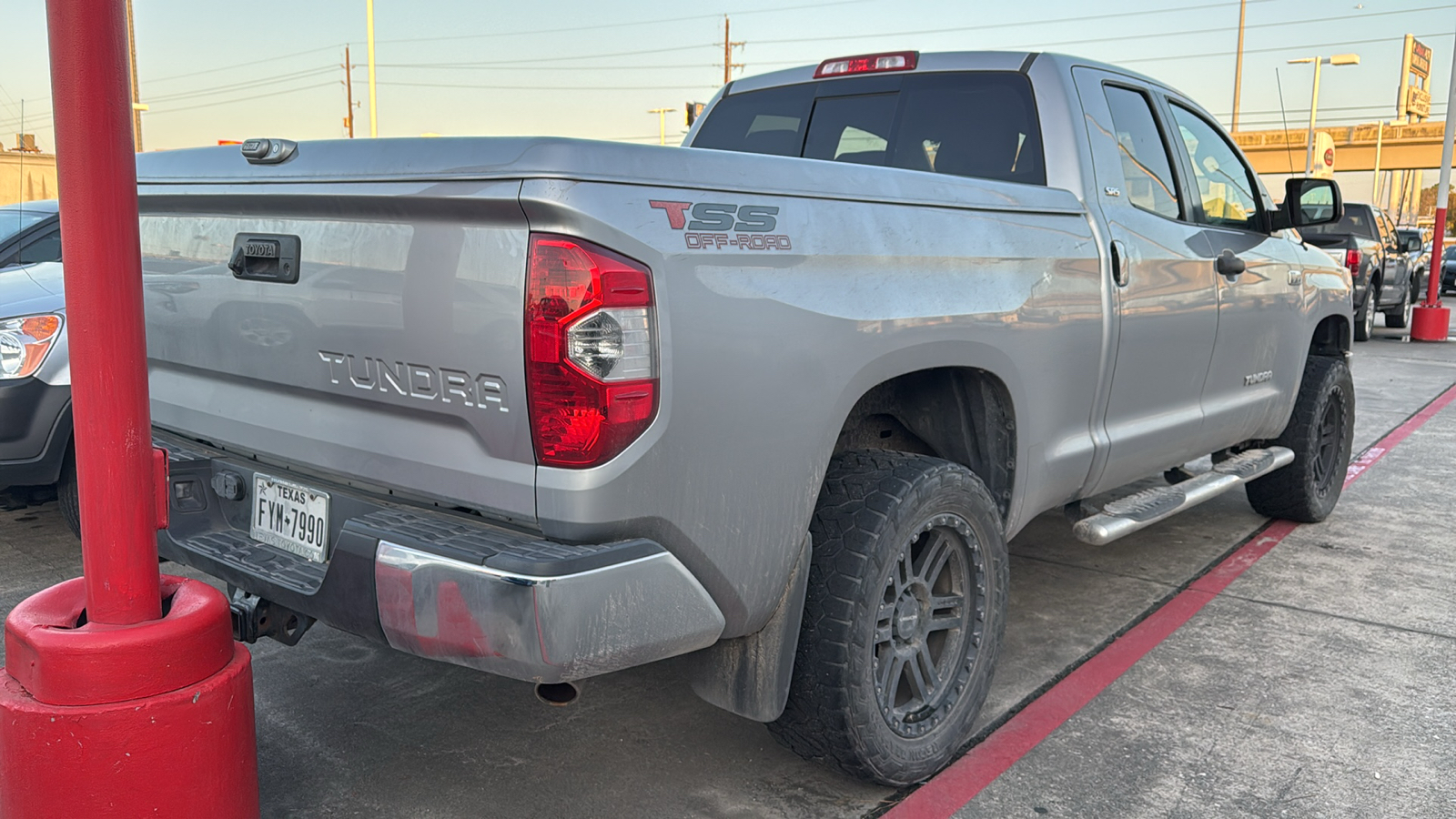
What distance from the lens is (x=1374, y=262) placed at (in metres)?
15.6

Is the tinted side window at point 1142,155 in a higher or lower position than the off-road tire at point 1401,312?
higher

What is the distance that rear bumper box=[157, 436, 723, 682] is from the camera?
6.66 ft

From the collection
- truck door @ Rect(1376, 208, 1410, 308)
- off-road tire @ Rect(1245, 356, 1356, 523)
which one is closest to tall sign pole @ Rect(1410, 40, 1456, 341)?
truck door @ Rect(1376, 208, 1410, 308)

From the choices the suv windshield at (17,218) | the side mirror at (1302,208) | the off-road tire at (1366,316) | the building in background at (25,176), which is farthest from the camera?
the off-road tire at (1366,316)

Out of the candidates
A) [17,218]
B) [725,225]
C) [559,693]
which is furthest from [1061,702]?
[17,218]

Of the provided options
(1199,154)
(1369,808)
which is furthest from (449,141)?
(1199,154)

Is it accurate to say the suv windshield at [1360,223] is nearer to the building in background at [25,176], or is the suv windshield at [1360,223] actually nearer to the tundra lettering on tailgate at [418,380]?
the building in background at [25,176]

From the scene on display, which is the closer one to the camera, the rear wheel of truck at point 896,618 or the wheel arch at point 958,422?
the rear wheel of truck at point 896,618

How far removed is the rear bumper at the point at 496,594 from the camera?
2.03m

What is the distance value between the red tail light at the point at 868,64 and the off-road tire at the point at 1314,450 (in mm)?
2599

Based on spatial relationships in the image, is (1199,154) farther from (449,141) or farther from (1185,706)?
(449,141)

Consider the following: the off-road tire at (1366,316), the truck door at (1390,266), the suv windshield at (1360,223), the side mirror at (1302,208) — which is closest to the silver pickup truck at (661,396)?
the side mirror at (1302,208)

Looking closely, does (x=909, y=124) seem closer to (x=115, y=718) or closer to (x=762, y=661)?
(x=762, y=661)

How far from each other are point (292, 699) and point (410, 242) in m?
1.70
